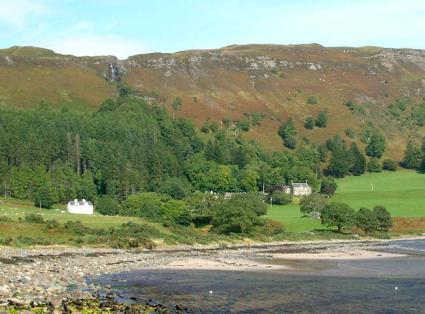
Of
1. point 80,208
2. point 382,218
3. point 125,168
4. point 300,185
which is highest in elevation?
point 125,168

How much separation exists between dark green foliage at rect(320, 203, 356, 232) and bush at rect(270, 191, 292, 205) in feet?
130

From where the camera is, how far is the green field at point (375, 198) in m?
131

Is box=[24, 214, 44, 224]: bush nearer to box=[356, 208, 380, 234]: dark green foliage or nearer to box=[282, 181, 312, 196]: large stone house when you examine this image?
box=[356, 208, 380, 234]: dark green foliage

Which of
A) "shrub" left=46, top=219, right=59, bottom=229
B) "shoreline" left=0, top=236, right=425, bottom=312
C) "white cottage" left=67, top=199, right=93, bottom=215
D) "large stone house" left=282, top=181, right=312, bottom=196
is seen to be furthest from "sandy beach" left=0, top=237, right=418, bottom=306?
"large stone house" left=282, top=181, right=312, bottom=196

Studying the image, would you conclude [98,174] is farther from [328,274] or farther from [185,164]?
[328,274]

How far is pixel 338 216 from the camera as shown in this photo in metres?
118

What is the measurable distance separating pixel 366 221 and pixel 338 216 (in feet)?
20.3

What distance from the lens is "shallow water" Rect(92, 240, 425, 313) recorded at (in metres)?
42.9

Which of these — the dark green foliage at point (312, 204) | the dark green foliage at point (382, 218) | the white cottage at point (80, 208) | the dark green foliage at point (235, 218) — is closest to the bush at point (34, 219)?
the white cottage at point (80, 208)

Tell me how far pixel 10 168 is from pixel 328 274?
94320mm

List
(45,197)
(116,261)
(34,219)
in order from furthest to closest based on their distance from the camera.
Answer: (45,197) < (34,219) < (116,261)

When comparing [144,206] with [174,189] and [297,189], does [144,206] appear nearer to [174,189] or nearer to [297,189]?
[174,189]

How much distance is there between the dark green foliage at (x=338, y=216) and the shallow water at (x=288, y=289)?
47931 millimetres

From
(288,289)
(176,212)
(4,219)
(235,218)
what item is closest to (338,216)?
(235,218)
